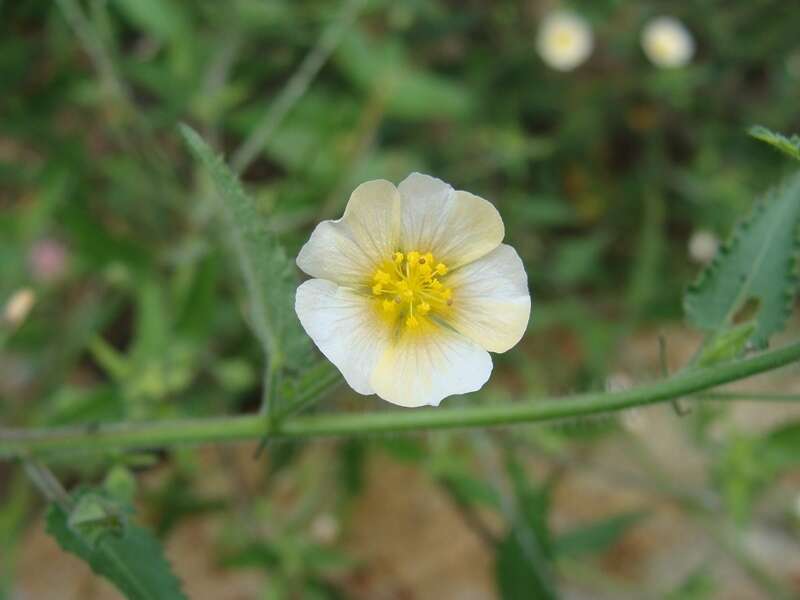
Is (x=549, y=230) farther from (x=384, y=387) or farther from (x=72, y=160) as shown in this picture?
(x=384, y=387)

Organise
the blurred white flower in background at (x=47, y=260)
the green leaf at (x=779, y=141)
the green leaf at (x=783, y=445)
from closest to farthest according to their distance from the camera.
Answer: the green leaf at (x=779, y=141) → the green leaf at (x=783, y=445) → the blurred white flower in background at (x=47, y=260)

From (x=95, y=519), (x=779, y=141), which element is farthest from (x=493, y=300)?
(x=95, y=519)

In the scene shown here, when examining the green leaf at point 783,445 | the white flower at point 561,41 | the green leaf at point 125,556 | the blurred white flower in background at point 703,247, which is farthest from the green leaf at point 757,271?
the white flower at point 561,41

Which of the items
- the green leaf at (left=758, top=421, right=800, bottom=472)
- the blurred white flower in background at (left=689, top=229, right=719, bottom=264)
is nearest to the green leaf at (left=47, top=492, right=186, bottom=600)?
the green leaf at (left=758, top=421, right=800, bottom=472)

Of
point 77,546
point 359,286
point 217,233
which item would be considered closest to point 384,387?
point 359,286

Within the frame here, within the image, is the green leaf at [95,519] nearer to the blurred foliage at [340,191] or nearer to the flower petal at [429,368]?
the flower petal at [429,368]

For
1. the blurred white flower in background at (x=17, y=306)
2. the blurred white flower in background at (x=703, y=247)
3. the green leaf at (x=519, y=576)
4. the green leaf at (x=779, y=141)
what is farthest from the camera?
the blurred white flower in background at (x=703, y=247)

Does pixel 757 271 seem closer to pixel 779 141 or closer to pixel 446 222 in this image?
pixel 779 141
